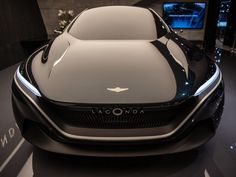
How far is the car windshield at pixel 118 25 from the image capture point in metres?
1.96

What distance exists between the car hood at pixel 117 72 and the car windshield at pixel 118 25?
19 centimetres

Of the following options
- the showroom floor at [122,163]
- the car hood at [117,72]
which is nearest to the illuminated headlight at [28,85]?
the car hood at [117,72]

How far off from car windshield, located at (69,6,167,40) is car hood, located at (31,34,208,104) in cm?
19

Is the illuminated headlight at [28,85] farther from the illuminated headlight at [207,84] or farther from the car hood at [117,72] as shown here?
the illuminated headlight at [207,84]

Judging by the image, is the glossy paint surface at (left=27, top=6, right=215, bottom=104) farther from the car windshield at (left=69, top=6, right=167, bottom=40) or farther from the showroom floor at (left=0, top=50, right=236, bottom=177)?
the showroom floor at (left=0, top=50, right=236, bottom=177)

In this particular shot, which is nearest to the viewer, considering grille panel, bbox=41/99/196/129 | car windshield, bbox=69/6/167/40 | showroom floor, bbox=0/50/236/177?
grille panel, bbox=41/99/196/129

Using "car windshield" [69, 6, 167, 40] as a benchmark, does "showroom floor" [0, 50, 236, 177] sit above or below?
below

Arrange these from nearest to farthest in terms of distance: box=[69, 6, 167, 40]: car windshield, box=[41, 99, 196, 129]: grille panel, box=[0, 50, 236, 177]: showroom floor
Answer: box=[41, 99, 196, 129]: grille panel
box=[0, 50, 236, 177]: showroom floor
box=[69, 6, 167, 40]: car windshield

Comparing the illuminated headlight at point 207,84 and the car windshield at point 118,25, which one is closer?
the illuminated headlight at point 207,84

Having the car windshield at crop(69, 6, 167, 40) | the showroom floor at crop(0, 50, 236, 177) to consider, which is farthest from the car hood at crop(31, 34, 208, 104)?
the showroom floor at crop(0, 50, 236, 177)

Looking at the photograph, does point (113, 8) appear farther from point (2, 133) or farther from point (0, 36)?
point (0, 36)

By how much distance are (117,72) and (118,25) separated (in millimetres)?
838

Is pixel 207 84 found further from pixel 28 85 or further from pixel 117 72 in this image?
pixel 28 85

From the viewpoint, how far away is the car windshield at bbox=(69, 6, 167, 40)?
1.96 metres
